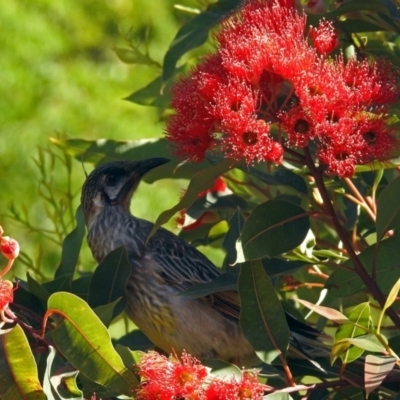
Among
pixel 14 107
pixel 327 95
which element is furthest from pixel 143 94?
pixel 14 107

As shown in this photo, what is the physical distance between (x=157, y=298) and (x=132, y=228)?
0.43 metres

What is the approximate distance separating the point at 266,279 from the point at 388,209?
321 millimetres

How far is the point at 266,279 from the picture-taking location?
2.15m

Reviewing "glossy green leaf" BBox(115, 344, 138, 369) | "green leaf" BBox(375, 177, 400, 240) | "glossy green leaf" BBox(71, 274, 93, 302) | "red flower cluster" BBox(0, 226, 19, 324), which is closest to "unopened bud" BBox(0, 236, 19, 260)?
"red flower cluster" BBox(0, 226, 19, 324)

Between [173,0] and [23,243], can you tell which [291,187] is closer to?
[23,243]

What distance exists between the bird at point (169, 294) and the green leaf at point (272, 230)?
0.70 meters

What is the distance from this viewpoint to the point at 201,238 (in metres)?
2.94

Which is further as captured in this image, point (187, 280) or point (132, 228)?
point (132, 228)

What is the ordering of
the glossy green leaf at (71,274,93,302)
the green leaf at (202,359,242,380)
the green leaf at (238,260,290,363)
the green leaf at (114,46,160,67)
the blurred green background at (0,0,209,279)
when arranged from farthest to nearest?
the blurred green background at (0,0,209,279)
the green leaf at (114,46,160,67)
the glossy green leaf at (71,274,93,302)
the green leaf at (238,260,290,363)
the green leaf at (202,359,242,380)

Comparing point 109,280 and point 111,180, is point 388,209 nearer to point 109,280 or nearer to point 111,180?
point 109,280

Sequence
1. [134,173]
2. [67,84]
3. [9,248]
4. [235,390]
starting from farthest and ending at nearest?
1. [67,84]
2. [134,173]
3. [9,248]
4. [235,390]

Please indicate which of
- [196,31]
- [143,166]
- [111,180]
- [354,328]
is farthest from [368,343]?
[111,180]

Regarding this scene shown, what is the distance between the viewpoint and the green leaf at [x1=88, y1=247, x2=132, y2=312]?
7.95 ft

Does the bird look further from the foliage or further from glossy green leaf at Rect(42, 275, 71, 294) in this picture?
glossy green leaf at Rect(42, 275, 71, 294)
